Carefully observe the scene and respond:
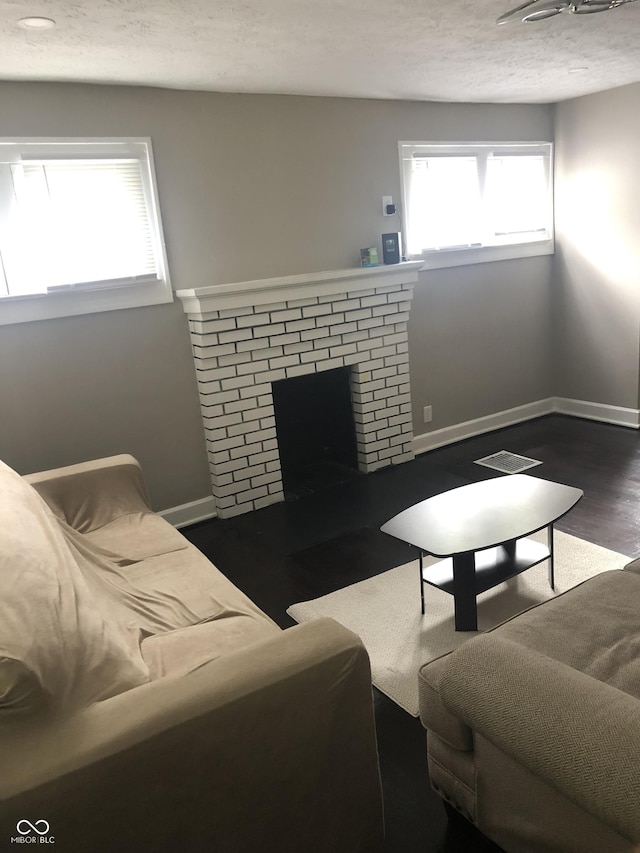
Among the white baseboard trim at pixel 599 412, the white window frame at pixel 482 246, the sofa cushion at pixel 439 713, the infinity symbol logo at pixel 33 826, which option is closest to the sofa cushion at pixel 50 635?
the infinity symbol logo at pixel 33 826

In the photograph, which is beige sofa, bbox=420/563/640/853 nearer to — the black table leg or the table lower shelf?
the black table leg

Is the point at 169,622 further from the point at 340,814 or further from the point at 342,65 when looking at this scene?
the point at 342,65

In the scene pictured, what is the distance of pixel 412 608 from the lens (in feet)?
8.98

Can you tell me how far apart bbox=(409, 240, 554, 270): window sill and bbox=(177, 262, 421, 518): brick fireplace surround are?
341 mm

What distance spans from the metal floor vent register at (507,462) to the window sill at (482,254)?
1388 mm

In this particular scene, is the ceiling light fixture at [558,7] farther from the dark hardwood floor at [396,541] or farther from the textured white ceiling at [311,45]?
the dark hardwood floor at [396,541]

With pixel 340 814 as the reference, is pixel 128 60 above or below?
above

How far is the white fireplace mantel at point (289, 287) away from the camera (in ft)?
11.6

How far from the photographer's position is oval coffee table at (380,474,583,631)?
246 centimetres

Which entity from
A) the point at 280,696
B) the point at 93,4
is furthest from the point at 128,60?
the point at 280,696

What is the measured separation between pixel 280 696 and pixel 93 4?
2.21 m

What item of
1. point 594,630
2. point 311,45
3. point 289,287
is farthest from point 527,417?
point 594,630

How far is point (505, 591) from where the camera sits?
9.17ft

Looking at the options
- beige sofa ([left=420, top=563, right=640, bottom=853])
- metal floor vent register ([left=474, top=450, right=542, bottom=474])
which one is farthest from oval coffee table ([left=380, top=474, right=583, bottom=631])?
metal floor vent register ([left=474, top=450, right=542, bottom=474])
